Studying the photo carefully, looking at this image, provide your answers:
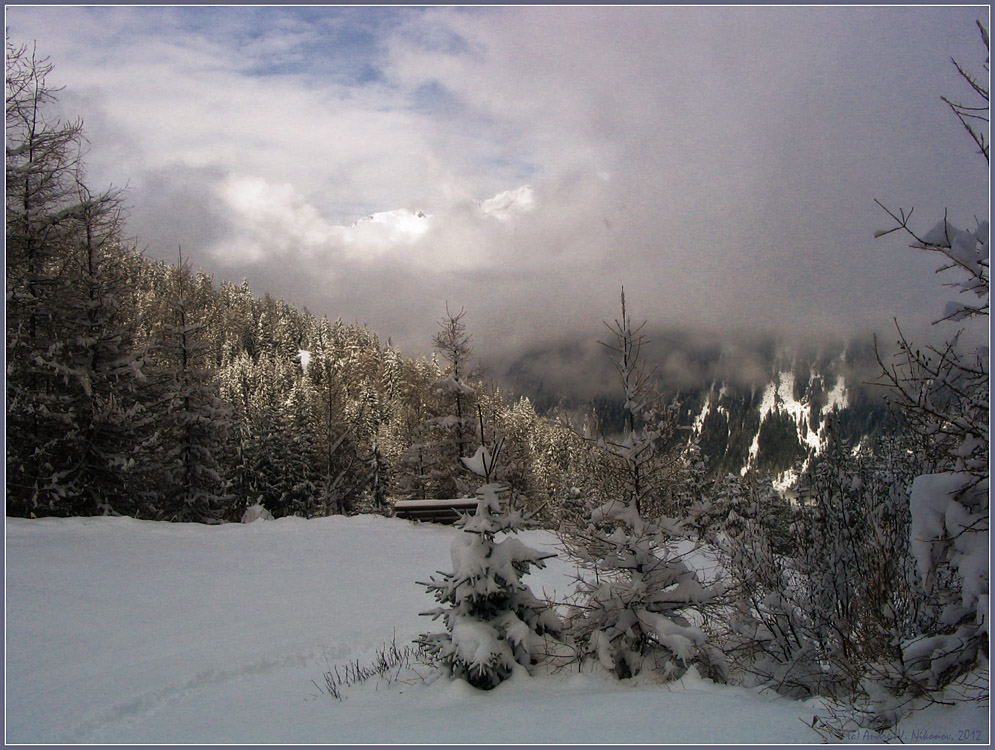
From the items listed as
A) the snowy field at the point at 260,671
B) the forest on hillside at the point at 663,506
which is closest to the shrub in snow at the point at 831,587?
the forest on hillside at the point at 663,506

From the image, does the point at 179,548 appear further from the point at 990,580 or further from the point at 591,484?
the point at 990,580

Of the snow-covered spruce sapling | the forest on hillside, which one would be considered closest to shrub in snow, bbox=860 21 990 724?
the forest on hillside

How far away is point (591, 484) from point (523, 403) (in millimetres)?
76820

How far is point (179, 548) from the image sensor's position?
12.4m

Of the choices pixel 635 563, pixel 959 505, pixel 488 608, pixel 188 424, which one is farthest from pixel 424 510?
pixel 959 505

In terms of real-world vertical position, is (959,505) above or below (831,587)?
above

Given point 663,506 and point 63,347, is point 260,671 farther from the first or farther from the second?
point 63,347

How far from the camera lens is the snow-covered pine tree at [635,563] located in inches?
225

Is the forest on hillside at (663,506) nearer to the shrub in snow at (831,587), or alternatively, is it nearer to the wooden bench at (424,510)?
the shrub in snow at (831,587)

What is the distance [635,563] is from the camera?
5.93 m

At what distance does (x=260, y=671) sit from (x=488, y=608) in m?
3.08

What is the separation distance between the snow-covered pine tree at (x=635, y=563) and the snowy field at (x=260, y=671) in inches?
13.5

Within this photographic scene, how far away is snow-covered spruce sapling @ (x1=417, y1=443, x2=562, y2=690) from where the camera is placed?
5605mm

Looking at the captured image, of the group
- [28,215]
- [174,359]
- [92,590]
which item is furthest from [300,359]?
[92,590]
